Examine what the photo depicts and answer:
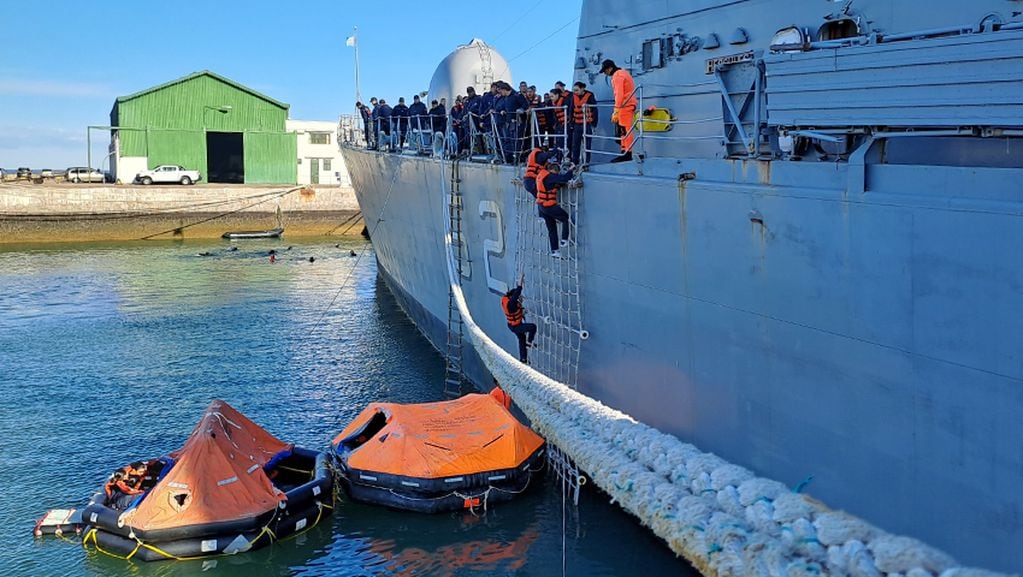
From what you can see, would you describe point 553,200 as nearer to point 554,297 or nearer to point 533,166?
point 533,166

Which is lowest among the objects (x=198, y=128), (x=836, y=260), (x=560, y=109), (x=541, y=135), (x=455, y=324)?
(x=455, y=324)

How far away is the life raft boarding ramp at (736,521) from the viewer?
11.1ft

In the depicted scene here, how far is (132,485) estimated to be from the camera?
33.0 feet

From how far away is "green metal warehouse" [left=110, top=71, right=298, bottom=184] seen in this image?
1826 inches

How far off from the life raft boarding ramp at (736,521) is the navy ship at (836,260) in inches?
69.5

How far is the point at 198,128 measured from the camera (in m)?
47.3

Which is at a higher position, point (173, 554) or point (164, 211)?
point (164, 211)

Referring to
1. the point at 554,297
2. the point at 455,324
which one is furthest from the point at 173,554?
the point at 455,324

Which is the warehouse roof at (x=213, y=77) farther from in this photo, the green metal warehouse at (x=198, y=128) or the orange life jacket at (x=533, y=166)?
the orange life jacket at (x=533, y=166)

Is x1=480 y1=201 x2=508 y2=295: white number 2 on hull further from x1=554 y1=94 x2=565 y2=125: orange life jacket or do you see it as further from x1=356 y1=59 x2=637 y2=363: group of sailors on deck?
x1=554 y1=94 x2=565 y2=125: orange life jacket

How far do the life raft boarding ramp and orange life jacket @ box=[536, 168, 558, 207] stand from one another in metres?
4.81

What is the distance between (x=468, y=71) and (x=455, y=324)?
25.4ft

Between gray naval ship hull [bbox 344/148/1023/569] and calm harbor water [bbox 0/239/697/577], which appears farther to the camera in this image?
calm harbor water [bbox 0/239/697/577]

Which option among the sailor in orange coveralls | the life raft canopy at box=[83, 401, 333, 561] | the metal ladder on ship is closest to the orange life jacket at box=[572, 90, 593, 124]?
the sailor in orange coveralls
